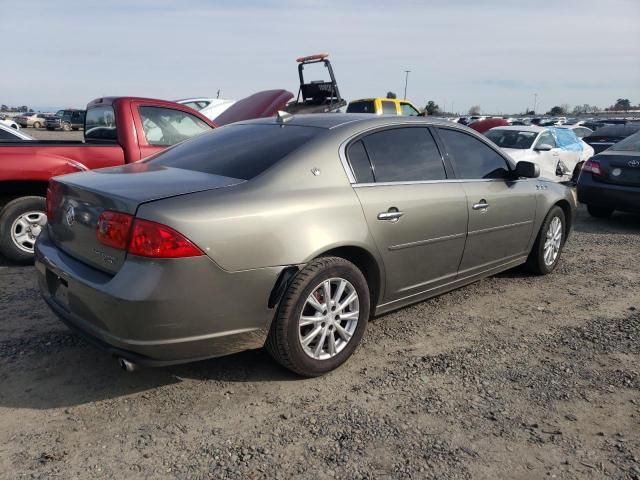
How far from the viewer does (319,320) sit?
10.4 ft

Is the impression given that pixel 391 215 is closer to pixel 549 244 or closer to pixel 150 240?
pixel 150 240

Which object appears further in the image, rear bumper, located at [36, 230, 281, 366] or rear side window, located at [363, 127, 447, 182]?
rear side window, located at [363, 127, 447, 182]

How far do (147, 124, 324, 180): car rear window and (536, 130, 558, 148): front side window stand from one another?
8712 millimetres

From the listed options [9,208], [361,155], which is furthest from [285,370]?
[9,208]

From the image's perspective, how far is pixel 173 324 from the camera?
266 cm

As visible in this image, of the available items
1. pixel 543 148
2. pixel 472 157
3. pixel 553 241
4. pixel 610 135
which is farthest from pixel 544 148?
pixel 610 135

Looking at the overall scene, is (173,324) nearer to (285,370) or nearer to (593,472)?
(285,370)

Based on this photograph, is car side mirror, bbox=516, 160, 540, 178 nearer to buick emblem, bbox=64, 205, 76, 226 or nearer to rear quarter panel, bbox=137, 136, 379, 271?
rear quarter panel, bbox=137, 136, 379, 271

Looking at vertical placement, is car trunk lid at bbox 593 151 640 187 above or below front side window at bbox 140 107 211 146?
below

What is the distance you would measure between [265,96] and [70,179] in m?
7.43

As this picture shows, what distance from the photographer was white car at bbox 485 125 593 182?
35.5 ft

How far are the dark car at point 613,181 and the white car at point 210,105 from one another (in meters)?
9.09

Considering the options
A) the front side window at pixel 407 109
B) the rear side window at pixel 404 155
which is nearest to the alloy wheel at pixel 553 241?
the rear side window at pixel 404 155

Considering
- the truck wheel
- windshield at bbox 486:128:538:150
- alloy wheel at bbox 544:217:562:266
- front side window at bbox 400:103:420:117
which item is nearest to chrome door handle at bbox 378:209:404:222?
alloy wheel at bbox 544:217:562:266
